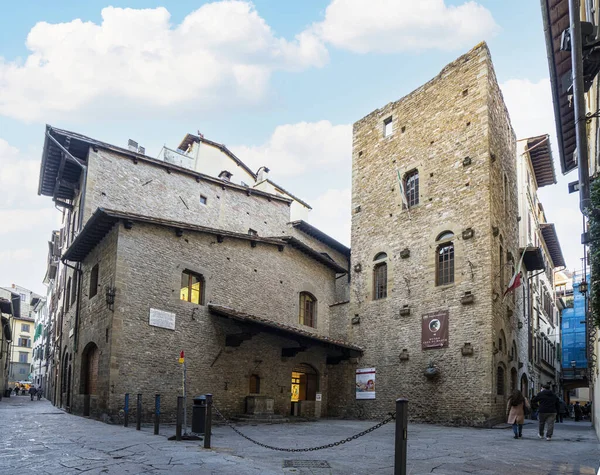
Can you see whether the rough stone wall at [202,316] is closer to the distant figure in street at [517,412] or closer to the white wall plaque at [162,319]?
the white wall plaque at [162,319]

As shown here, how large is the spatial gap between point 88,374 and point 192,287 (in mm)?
4233

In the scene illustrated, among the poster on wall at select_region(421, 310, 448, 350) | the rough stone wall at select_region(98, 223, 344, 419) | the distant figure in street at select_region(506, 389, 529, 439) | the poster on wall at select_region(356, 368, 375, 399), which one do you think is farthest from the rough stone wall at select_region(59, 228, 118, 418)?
the distant figure in street at select_region(506, 389, 529, 439)

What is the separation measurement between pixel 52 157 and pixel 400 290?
13765mm

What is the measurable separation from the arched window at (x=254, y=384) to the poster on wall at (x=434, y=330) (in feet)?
18.2

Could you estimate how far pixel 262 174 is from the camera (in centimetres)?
3216

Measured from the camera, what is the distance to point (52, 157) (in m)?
20.3

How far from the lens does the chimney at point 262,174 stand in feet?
104

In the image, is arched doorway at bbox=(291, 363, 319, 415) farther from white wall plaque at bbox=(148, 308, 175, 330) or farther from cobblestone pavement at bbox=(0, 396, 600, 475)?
cobblestone pavement at bbox=(0, 396, 600, 475)

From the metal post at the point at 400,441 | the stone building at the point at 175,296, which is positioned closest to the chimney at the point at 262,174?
the stone building at the point at 175,296

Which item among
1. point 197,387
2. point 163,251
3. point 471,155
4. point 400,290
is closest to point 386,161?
point 471,155

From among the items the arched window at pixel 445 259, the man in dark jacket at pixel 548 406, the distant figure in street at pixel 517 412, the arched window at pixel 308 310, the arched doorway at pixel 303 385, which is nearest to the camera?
the man in dark jacket at pixel 548 406

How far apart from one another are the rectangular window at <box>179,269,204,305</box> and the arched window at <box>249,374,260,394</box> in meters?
3.19

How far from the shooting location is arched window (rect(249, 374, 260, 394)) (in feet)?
58.4

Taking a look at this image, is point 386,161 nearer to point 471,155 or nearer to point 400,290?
point 471,155
